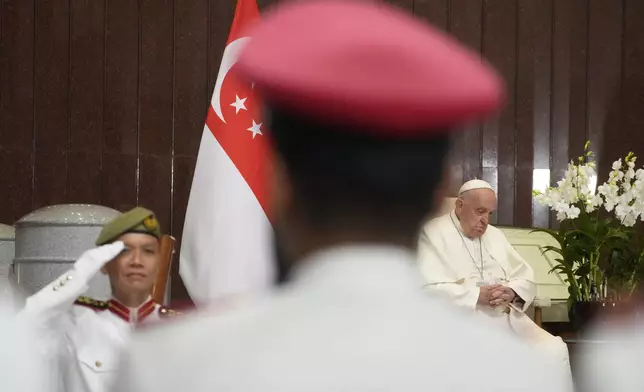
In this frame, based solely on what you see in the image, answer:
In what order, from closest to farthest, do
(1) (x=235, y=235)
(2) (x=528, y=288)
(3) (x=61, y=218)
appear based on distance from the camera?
(3) (x=61, y=218) → (1) (x=235, y=235) → (2) (x=528, y=288)

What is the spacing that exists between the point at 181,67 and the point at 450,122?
5806 millimetres

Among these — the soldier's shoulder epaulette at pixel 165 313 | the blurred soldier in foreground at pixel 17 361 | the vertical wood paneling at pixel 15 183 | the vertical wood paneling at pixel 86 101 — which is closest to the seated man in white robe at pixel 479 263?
the vertical wood paneling at pixel 86 101

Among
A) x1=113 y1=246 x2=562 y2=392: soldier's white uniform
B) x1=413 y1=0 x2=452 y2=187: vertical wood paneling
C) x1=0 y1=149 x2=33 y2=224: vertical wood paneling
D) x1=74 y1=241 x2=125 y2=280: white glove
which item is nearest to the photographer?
x1=113 y1=246 x2=562 y2=392: soldier's white uniform

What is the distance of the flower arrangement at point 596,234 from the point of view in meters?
5.39

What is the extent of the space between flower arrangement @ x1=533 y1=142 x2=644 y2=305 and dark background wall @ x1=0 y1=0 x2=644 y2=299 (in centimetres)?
159

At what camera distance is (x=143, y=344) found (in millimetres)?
783

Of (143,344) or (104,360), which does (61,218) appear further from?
(143,344)

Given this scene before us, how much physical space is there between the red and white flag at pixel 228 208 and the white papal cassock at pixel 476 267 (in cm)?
107

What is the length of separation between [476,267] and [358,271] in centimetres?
510

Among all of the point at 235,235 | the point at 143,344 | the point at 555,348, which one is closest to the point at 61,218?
the point at 235,235

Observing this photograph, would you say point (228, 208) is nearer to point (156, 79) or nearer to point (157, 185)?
point (157, 185)

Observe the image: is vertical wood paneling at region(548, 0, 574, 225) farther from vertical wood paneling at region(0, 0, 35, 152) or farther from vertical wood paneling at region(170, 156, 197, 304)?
vertical wood paneling at region(0, 0, 35, 152)

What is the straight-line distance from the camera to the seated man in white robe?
545 cm

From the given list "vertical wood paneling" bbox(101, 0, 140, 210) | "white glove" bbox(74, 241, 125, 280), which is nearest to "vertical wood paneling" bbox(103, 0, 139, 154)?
"vertical wood paneling" bbox(101, 0, 140, 210)
